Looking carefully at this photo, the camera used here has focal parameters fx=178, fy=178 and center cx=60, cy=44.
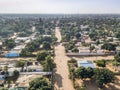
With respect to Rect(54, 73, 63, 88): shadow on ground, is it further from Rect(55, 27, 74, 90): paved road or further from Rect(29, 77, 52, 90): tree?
Rect(29, 77, 52, 90): tree

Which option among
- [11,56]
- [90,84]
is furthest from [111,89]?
[11,56]

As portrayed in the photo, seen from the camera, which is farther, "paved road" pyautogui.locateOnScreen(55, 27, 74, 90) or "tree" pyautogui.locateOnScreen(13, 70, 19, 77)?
"tree" pyautogui.locateOnScreen(13, 70, 19, 77)

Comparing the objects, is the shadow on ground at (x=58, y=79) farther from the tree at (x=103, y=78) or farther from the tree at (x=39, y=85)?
the tree at (x=103, y=78)

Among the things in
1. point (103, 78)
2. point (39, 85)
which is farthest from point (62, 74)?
point (39, 85)

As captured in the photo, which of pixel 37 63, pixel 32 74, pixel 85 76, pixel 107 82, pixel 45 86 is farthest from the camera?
pixel 37 63

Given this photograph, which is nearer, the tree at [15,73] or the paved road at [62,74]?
the paved road at [62,74]

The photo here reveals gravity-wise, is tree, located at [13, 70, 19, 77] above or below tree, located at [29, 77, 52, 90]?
below

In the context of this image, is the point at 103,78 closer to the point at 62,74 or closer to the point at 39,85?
the point at 62,74

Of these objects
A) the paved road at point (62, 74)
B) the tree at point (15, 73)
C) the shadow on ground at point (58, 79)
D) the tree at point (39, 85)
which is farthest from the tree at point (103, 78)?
the tree at point (15, 73)

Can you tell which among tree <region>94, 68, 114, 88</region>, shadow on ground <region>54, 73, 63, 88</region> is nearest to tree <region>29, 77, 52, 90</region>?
shadow on ground <region>54, 73, 63, 88</region>

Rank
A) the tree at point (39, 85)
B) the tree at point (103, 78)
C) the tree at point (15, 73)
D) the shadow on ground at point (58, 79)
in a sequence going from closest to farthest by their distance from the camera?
the tree at point (39, 85) → the tree at point (103, 78) → the shadow on ground at point (58, 79) → the tree at point (15, 73)

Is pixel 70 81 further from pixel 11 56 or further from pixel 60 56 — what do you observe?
pixel 11 56
